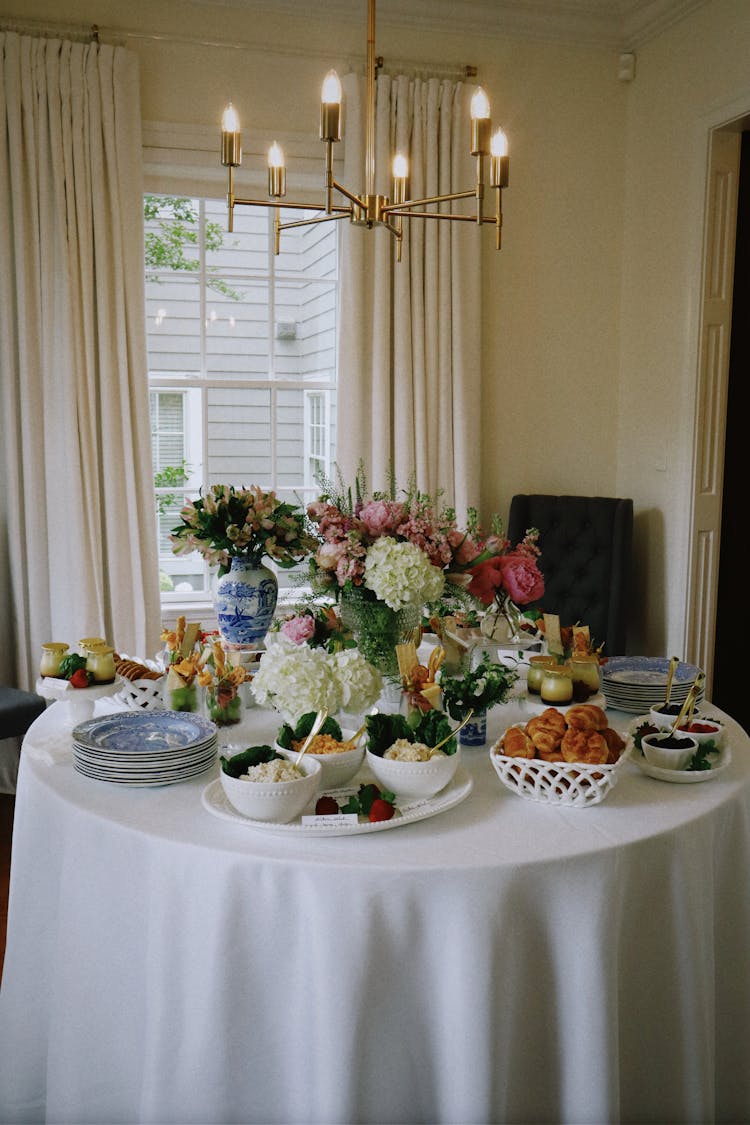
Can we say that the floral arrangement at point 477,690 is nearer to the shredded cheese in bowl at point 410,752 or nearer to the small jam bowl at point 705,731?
the shredded cheese in bowl at point 410,752

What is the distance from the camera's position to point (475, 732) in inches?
80.1

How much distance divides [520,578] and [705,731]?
0.55m

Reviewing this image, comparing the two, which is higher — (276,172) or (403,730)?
(276,172)

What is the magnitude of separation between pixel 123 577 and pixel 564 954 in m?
2.93

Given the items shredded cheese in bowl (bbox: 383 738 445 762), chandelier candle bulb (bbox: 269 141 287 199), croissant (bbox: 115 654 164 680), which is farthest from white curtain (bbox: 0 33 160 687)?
shredded cheese in bowl (bbox: 383 738 445 762)

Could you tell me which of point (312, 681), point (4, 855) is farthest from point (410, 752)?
point (4, 855)

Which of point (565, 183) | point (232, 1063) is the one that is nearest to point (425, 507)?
point (232, 1063)

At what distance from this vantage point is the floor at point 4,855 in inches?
112

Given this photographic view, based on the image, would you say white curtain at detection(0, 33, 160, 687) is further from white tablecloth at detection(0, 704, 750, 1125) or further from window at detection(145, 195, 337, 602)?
white tablecloth at detection(0, 704, 750, 1125)

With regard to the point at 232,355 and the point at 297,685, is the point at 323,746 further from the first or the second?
the point at 232,355

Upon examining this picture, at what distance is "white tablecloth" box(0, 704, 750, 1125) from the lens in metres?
1.48

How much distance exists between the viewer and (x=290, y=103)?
163 inches

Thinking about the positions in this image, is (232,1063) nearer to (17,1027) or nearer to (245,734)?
(17,1027)

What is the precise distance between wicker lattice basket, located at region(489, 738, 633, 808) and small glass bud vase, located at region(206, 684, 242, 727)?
0.66 meters
